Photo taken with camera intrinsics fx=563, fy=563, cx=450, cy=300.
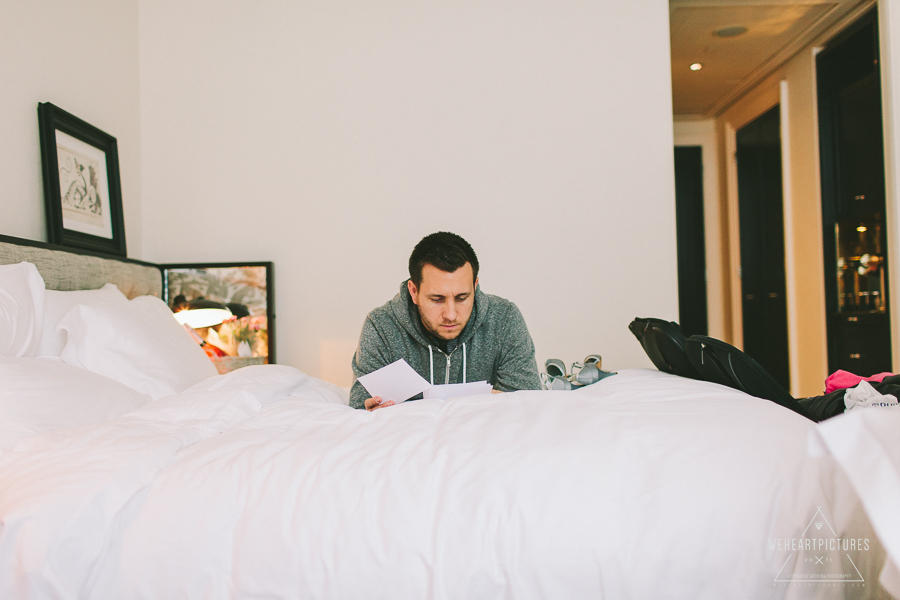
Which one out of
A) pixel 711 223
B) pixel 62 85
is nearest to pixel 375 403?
pixel 62 85

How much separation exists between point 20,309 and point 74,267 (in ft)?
1.76

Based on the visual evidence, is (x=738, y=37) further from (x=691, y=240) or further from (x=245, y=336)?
(x=245, y=336)

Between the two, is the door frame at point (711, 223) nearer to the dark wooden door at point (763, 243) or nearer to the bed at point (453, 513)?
the dark wooden door at point (763, 243)

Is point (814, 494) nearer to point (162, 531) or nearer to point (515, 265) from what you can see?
point (162, 531)

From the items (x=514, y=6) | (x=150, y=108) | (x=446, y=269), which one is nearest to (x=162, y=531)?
(x=446, y=269)

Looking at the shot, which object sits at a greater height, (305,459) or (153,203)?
(153,203)

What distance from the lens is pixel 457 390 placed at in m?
1.64

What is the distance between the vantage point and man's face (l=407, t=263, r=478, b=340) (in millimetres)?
1718

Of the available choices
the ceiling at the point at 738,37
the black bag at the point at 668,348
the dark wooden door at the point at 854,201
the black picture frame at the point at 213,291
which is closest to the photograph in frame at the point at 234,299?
the black picture frame at the point at 213,291

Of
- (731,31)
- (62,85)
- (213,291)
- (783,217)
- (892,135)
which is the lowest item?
(213,291)

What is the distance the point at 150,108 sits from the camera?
2836 mm

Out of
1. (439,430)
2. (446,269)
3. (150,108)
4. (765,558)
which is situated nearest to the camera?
(765,558)

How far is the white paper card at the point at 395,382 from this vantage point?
63.0 inches

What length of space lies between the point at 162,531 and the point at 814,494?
1.01 metres
